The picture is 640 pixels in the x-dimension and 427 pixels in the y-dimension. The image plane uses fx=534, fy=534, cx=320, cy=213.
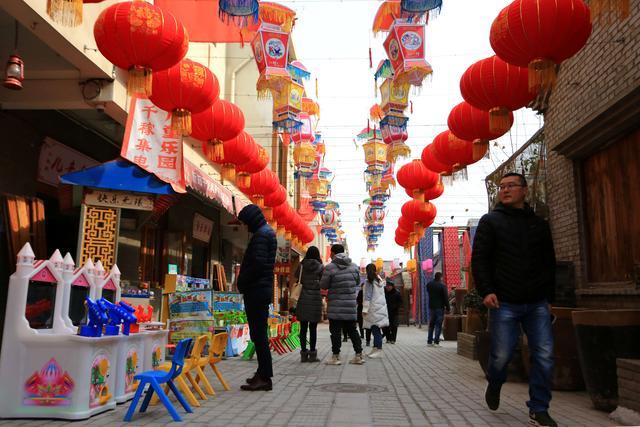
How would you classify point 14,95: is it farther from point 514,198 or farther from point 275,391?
point 514,198

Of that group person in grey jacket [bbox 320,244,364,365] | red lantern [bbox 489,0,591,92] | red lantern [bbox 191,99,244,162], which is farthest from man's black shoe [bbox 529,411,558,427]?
red lantern [bbox 191,99,244,162]

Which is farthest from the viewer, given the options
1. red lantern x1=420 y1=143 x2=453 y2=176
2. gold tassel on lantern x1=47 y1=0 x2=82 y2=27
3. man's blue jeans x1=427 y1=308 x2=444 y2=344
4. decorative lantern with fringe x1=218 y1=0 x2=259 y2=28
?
man's blue jeans x1=427 y1=308 x2=444 y2=344

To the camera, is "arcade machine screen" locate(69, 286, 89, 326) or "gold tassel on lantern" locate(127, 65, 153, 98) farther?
"gold tassel on lantern" locate(127, 65, 153, 98)

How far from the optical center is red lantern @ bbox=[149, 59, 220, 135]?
740 cm

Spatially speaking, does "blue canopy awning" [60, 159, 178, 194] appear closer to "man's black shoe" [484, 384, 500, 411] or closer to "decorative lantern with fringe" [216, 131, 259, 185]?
"decorative lantern with fringe" [216, 131, 259, 185]

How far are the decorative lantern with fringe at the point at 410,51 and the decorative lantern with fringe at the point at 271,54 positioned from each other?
2.38 metres

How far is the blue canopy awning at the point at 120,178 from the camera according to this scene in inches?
327

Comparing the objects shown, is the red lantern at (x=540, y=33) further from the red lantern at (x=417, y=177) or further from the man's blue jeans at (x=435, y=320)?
the man's blue jeans at (x=435, y=320)

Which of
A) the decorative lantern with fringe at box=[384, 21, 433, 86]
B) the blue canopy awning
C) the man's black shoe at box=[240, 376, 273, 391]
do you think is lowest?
the man's black shoe at box=[240, 376, 273, 391]

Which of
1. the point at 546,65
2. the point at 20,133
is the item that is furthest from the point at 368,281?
the point at 20,133

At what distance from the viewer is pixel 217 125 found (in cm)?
895

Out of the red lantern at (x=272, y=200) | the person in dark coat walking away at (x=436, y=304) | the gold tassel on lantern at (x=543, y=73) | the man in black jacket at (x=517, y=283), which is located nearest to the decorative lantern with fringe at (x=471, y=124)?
the gold tassel on lantern at (x=543, y=73)

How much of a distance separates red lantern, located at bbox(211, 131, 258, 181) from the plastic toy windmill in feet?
12.6

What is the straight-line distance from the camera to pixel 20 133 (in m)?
8.70
